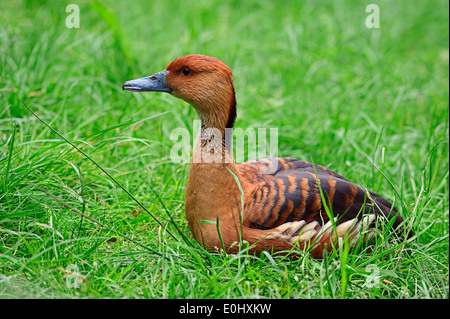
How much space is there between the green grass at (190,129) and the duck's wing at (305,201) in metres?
0.22

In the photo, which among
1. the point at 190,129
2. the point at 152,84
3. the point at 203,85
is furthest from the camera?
the point at 190,129

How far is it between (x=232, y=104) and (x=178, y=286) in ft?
4.00

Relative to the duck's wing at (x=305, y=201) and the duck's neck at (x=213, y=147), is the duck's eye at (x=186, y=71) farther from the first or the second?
the duck's wing at (x=305, y=201)

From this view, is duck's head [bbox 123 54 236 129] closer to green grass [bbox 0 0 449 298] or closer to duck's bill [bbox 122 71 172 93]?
duck's bill [bbox 122 71 172 93]

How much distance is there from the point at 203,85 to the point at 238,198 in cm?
76

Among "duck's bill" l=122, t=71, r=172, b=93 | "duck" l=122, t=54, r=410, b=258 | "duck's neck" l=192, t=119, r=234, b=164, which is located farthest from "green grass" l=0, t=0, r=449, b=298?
"duck's neck" l=192, t=119, r=234, b=164

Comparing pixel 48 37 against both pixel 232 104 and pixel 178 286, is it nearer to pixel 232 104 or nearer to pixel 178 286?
pixel 232 104

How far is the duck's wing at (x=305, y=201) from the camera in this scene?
11.3 feet

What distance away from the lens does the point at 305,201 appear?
3488mm

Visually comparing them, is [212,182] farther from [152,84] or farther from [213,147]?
[152,84]

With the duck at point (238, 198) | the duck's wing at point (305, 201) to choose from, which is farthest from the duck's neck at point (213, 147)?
the duck's wing at point (305, 201)

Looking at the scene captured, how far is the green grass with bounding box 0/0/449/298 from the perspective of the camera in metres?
3.21

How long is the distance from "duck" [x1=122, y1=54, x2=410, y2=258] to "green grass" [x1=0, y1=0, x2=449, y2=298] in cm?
13

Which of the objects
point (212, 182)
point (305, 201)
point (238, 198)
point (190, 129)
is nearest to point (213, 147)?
point (212, 182)
